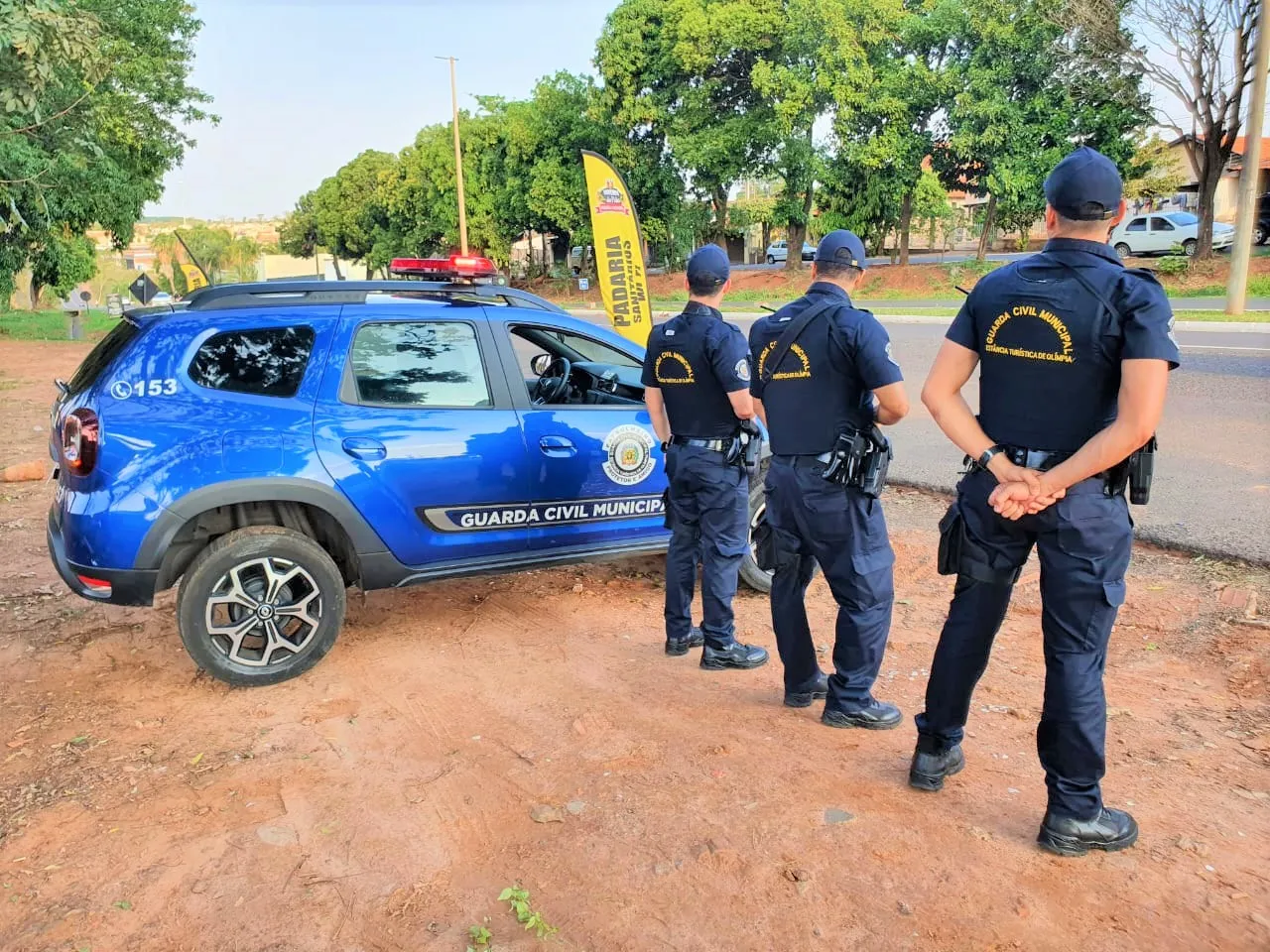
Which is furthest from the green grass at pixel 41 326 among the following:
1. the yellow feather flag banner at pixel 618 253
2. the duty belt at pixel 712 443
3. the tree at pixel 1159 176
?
the tree at pixel 1159 176

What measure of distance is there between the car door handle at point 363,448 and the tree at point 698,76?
3010 centimetres

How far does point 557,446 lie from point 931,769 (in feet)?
7.63

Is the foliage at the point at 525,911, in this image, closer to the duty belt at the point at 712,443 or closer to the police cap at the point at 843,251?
the duty belt at the point at 712,443

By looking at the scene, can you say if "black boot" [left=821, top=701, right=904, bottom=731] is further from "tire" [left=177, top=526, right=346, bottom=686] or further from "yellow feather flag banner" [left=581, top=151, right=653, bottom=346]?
"yellow feather flag banner" [left=581, top=151, right=653, bottom=346]

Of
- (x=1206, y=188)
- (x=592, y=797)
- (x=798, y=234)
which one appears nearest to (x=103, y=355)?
(x=592, y=797)

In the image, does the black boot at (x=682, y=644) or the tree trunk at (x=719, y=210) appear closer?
the black boot at (x=682, y=644)

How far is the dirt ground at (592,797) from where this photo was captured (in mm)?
2555

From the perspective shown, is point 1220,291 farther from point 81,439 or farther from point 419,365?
point 81,439

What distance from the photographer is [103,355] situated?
4.15 meters

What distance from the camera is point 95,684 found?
425 centimetres

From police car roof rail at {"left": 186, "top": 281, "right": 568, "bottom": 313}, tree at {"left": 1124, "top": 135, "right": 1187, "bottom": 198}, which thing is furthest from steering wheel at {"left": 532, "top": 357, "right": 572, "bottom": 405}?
tree at {"left": 1124, "top": 135, "right": 1187, "bottom": 198}

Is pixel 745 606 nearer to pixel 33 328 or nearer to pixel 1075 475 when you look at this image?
pixel 1075 475

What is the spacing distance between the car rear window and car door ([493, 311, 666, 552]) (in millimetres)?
1640

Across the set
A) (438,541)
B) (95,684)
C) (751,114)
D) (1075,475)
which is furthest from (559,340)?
(751,114)
